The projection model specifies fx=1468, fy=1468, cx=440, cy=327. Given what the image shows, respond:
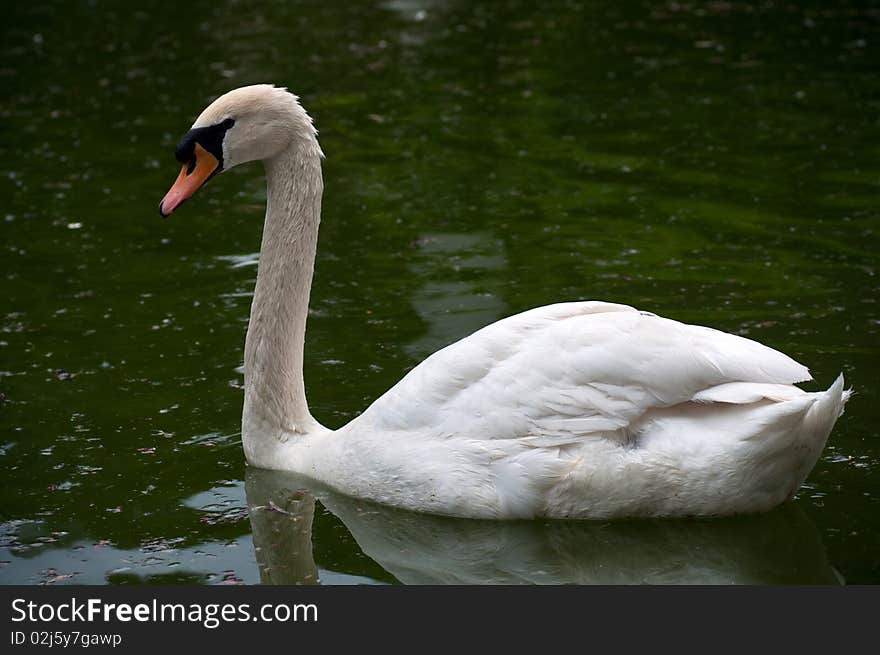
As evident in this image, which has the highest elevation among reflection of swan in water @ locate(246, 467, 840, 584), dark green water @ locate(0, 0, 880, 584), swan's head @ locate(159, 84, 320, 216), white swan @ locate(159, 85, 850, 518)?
swan's head @ locate(159, 84, 320, 216)

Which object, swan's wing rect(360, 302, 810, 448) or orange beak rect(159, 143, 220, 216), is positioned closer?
swan's wing rect(360, 302, 810, 448)

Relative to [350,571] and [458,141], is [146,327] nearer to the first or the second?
[350,571]

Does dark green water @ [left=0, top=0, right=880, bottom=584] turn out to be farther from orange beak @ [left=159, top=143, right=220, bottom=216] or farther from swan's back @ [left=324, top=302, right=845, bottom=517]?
orange beak @ [left=159, top=143, right=220, bottom=216]

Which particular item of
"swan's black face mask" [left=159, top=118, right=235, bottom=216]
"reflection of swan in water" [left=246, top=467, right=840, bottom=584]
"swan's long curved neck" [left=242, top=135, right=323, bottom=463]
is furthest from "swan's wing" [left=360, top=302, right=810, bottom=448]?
"swan's black face mask" [left=159, top=118, right=235, bottom=216]

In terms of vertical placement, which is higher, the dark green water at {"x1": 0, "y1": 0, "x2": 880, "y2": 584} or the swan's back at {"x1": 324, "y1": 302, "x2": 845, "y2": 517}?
the swan's back at {"x1": 324, "y1": 302, "x2": 845, "y2": 517}

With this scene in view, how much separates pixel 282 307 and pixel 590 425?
1769 millimetres

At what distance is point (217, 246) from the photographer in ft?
34.9

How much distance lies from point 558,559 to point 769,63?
11.2 metres

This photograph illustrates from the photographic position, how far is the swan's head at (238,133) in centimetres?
657

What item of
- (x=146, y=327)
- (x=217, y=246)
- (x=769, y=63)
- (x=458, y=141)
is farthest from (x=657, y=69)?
(x=146, y=327)

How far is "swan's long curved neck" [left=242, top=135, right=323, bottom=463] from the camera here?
6715 millimetres

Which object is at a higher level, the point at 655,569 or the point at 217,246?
the point at 655,569

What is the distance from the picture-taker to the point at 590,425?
569cm

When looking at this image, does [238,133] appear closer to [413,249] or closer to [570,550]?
[570,550]
